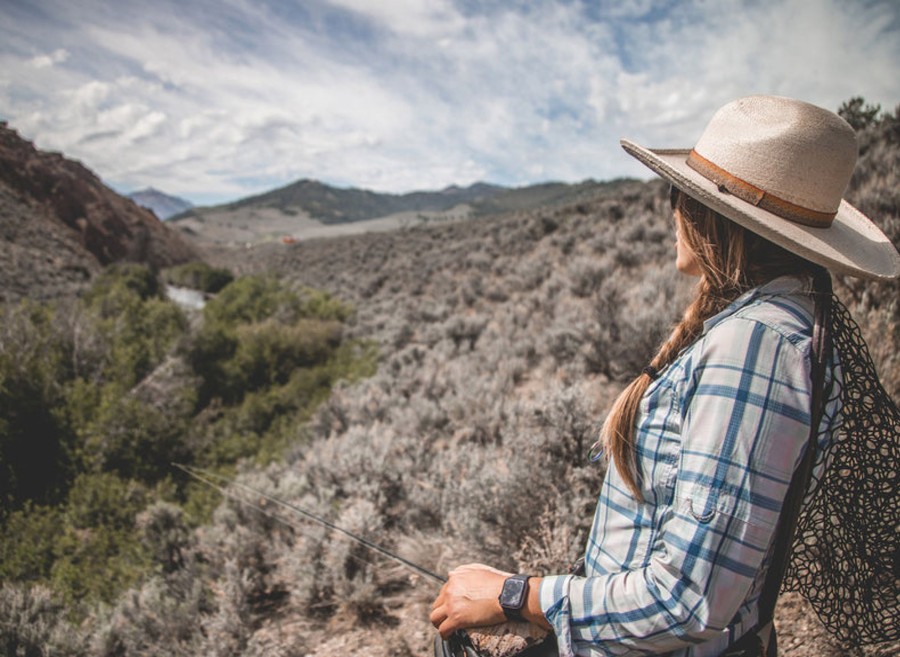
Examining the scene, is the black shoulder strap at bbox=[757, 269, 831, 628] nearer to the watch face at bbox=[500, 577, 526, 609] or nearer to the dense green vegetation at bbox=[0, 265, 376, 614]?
the watch face at bbox=[500, 577, 526, 609]

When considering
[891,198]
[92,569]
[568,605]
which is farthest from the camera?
[891,198]

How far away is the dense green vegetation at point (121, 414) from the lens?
4.36 metres

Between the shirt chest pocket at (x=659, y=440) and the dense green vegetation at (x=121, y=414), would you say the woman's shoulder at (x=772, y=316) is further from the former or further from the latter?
the dense green vegetation at (x=121, y=414)

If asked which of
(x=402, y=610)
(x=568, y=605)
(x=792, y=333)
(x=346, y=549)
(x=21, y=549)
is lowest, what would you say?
(x=21, y=549)

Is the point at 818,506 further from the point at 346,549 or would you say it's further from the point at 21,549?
the point at 21,549

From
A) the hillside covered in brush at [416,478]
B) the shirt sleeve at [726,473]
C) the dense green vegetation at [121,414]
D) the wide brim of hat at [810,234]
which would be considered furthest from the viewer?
the dense green vegetation at [121,414]

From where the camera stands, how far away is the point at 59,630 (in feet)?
9.80

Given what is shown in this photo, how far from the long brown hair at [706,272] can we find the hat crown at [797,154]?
0.12 meters

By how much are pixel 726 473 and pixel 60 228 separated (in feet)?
110

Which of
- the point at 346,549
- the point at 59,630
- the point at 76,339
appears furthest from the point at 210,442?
the point at 346,549

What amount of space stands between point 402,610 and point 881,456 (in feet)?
9.25

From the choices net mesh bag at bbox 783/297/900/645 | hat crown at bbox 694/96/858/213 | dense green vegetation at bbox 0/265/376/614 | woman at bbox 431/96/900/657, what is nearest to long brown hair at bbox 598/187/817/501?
woman at bbox 431/96/900/657

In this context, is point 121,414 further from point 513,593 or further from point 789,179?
point 789,179

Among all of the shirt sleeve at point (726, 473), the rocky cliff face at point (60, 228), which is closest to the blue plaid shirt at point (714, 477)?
the shirt sleeve at point (726, 473)
